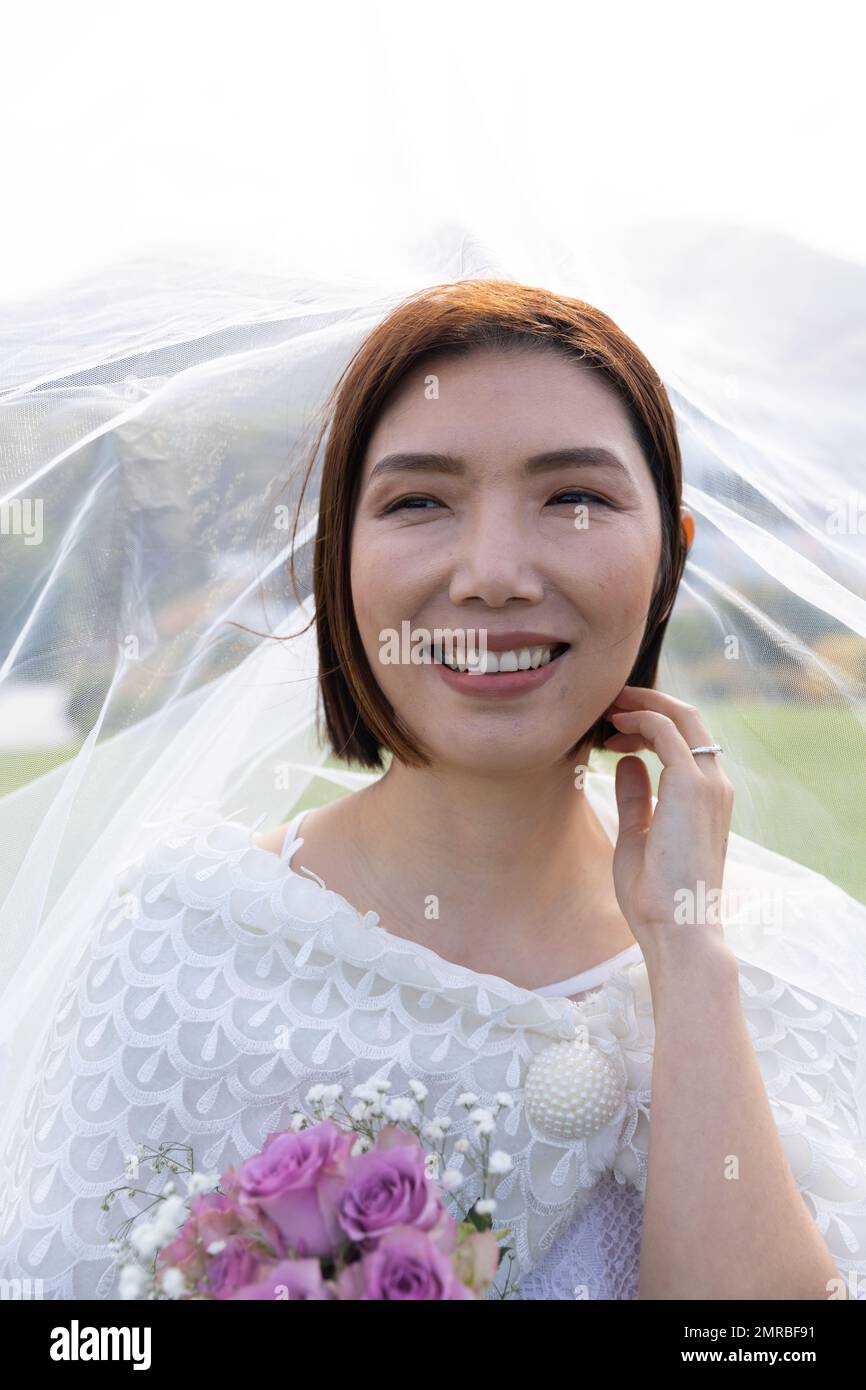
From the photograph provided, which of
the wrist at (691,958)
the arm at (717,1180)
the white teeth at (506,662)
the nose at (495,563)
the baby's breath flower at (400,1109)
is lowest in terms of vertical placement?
the arm at (717,1180)

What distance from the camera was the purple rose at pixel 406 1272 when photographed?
990mm

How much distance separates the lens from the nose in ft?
5.48

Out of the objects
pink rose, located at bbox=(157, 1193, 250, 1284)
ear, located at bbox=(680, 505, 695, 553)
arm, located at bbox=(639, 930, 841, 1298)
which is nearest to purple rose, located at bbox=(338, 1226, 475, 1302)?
pink rose, located at bbox=(157, 1193, 250, 1284)

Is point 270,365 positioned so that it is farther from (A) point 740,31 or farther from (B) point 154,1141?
(B) point 154,1141

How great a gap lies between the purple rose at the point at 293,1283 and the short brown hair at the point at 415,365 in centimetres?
105

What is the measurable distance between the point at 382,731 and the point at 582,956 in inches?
21.6

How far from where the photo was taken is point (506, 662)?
1.74m

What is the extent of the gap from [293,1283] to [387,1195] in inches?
4.4

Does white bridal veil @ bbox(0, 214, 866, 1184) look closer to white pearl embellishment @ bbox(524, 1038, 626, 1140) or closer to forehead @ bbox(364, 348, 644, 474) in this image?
forehead @ bbox(364, 348, 644, 474)

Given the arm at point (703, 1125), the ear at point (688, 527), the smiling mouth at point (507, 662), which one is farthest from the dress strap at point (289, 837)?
the ear at point (688, 527)

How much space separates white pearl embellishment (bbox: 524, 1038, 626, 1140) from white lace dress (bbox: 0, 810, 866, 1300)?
0.02 metres

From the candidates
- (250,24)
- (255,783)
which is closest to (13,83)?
(250,24)

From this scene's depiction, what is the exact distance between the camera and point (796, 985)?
206 centimetres

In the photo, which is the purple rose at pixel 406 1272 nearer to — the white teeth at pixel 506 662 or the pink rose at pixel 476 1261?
the pink rose at pixel 476 1261
